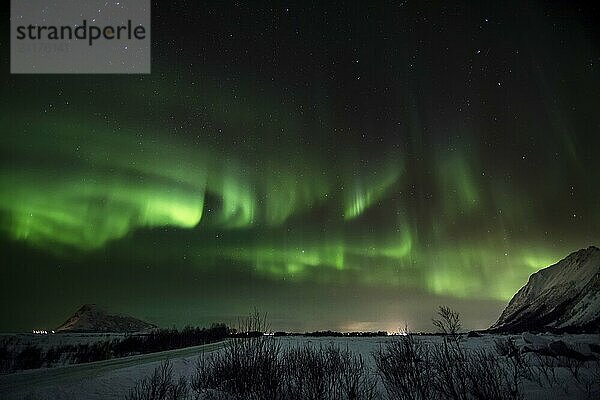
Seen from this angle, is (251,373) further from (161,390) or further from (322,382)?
(161,390)

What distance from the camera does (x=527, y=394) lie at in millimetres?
14758

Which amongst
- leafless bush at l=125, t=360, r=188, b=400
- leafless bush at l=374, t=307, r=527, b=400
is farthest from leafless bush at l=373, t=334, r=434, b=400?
leafless bush at l=125, t=360, r=188, b=400

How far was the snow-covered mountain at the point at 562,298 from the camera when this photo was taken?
408 ft

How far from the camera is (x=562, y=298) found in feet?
513

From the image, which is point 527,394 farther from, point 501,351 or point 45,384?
point 45,384

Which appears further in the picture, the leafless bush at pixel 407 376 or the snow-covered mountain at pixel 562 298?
the snow-covered mountain at pixel 562 298

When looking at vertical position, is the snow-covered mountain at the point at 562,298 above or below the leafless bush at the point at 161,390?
below

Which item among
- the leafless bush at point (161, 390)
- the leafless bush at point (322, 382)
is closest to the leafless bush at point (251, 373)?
the leafless bush at point (322, 382)

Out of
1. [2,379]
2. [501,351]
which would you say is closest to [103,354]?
[2,379]

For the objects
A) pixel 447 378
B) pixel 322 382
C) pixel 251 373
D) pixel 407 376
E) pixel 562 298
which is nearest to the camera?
pixel 447 378

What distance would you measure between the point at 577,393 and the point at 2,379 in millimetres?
25298

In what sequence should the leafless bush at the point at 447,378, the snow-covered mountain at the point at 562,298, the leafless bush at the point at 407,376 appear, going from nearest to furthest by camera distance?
the leafless bush at the point at 447,378, the leafless bush at the point at 407,376, the snow-covered mountain at the point at 562,298

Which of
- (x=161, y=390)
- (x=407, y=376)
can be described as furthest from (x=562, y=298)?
(x=161, y=390)

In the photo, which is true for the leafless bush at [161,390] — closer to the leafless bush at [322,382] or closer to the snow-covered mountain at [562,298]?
the leafless bush at [322,382]
